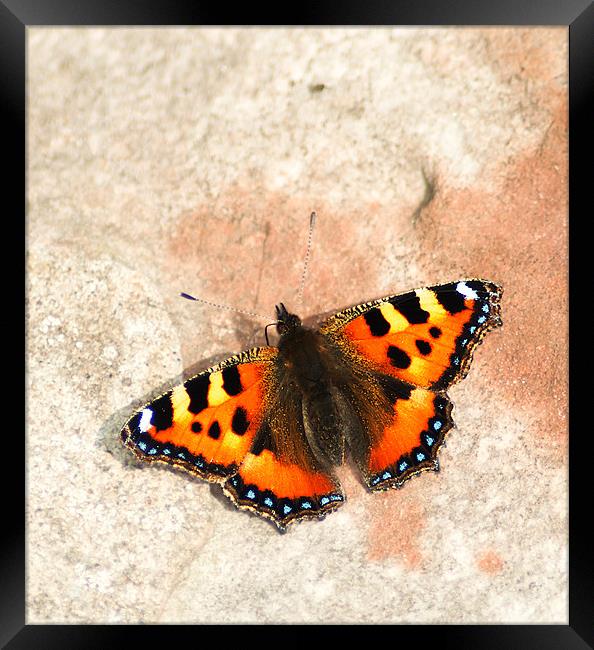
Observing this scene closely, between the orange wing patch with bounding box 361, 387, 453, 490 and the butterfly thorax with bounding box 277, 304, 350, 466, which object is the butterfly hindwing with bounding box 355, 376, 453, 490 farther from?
the butterfly thorax with bounding box 277, 304, 350, 466

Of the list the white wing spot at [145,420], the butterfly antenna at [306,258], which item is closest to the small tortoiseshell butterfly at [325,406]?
the white wing spot at [145,420]

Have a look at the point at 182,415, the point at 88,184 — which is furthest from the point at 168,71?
the point at 182,415

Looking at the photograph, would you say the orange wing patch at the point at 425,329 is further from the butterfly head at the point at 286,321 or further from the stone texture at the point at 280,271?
the stone texture at the point at 280,271

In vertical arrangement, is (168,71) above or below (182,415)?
above

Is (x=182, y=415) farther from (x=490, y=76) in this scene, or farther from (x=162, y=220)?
(x=490, y=76)

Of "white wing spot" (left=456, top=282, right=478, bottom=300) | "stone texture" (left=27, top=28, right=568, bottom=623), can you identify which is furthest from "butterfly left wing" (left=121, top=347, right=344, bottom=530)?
"white wing spot" (left=456, top=282, right=478, bottom=300)

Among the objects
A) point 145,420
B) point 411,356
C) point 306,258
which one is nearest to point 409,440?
point 411,356

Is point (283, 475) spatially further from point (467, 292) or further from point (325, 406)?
point (467, 292)
